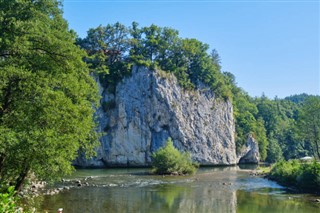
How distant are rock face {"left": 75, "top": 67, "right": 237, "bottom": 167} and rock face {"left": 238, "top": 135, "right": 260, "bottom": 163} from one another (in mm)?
15663

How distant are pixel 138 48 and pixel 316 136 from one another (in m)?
46.7

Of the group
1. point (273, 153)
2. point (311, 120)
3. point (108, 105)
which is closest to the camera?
point (311, 120)

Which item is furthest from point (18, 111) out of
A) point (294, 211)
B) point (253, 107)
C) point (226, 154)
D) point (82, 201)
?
point (253, 107)

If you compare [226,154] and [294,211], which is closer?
[294,211]

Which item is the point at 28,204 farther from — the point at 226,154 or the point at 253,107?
the point at 253,107

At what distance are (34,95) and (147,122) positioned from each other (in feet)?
210

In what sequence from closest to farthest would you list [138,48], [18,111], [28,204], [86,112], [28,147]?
1. [28,147]
2. [18,111]
3. [86,112]
4. [28,204]
5. [138,48]

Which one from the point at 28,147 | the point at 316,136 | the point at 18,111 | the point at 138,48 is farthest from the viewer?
the point at 138,48

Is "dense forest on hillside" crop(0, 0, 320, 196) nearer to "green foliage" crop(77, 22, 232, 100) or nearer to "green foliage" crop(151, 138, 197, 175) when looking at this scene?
"green foliage" crop(151, 138, 197, 175)

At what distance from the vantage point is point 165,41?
9119 cm

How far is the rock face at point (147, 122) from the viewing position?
3076 inches

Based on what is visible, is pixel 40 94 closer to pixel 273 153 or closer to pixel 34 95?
pixel 34 95

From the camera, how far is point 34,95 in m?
16.5

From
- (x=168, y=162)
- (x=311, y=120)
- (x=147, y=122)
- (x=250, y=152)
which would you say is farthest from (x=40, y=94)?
(x=250, y=152)
